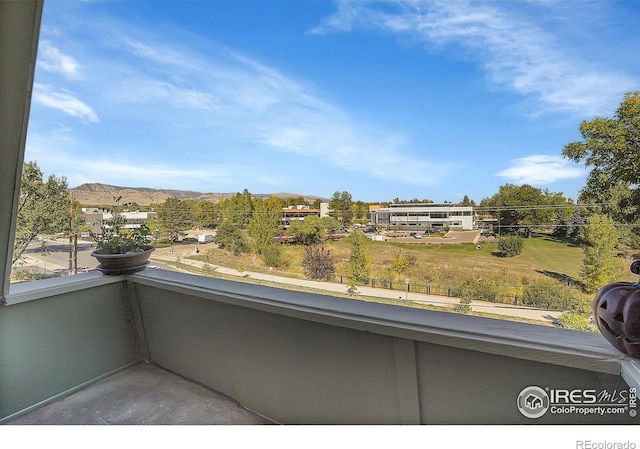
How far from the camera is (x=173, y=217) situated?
1.99m

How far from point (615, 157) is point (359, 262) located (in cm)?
98

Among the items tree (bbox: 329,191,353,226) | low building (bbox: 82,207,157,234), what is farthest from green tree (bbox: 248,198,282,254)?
low building (bbox: 82,207,157,234)

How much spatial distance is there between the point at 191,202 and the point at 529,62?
1.78 meters

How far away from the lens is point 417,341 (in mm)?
1195

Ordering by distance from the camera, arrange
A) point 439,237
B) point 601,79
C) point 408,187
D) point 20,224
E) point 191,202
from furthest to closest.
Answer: point 191,202
point 20,224
point 408,187
point 439,237
point 601,79

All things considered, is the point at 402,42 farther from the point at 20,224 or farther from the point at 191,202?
the point at 20,224

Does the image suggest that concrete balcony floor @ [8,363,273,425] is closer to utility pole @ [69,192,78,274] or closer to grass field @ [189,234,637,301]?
utility pole @ [69,192,78,274]

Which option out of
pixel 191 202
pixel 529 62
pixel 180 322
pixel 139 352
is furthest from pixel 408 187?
pixel 139 352

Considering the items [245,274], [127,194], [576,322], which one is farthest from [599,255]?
[127,194]

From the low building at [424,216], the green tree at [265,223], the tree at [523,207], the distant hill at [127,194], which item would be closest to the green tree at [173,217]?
the distant hill at [127,194]

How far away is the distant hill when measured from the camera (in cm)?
190

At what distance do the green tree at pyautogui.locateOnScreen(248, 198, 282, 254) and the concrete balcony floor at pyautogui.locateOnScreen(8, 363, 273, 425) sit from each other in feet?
3.03

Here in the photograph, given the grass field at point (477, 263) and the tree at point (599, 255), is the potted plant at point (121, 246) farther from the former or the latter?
the tree at point (599, 255)

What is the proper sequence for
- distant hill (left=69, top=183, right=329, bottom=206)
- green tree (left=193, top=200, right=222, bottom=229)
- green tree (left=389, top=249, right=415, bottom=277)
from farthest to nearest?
1. distant hill (left=69, top=183, right=329, bottom=206)
2. green tree (left=193, top=200, right=222, bottom=229)
3. green tree (left=389, top=249, right=415, bottom=277)
